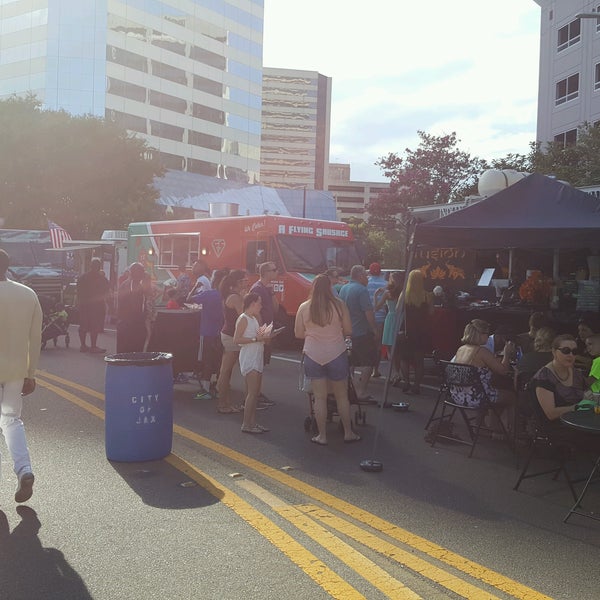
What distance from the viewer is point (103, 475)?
238 inches

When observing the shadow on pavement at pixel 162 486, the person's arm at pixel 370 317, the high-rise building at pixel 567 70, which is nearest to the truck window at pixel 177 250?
the person's arm at pixel 370 317

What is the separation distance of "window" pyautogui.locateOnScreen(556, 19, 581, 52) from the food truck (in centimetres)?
2480

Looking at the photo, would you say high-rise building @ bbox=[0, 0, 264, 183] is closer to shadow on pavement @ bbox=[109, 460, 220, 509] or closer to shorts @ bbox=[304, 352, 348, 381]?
shorts @ bbox=[304, 352, 348, 381]

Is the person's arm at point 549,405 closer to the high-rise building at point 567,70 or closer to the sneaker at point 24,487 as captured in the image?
the sneaker at point 24,487

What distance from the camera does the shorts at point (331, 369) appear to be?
7430mm

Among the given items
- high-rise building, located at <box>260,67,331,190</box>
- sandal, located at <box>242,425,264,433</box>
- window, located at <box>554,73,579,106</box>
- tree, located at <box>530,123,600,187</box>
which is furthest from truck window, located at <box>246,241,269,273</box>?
high-rise building, located at <box>260,67,331,190</box>

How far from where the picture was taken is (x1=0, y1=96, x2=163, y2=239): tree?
40.2 meters

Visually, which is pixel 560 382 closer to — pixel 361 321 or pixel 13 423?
pixel 361 321

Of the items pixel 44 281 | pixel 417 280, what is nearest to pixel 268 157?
pixel 44 281

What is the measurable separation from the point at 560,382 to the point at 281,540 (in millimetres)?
3052

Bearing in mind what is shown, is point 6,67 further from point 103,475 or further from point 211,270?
point 103,475

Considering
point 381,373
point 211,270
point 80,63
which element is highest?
point 80,63

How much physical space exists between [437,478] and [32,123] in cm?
3947

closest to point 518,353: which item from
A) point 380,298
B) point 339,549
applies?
point 380,298
